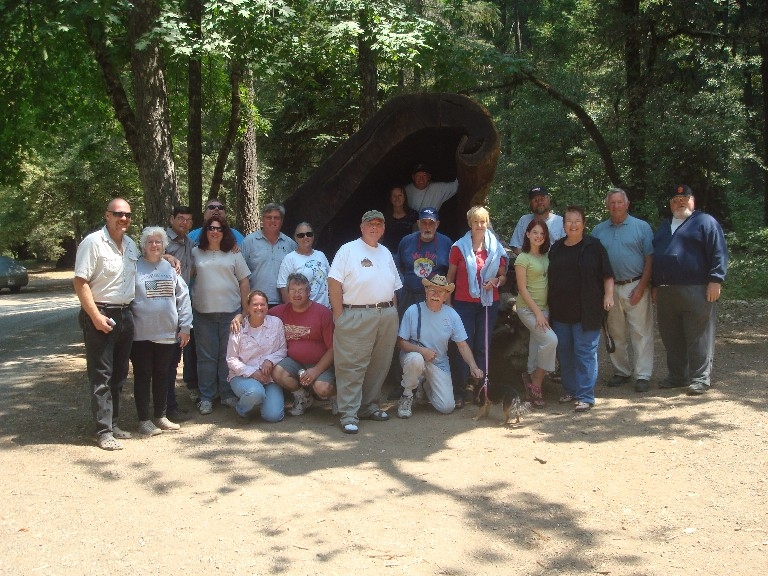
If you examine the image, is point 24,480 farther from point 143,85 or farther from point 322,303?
point 143,85

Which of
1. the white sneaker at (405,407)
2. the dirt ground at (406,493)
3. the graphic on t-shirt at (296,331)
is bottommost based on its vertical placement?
the dirt ground at (406,493)

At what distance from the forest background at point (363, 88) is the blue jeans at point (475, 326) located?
11.2ft

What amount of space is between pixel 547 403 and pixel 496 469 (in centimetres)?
188

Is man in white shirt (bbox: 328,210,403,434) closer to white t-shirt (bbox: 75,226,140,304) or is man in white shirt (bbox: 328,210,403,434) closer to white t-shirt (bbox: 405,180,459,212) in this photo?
white t-shirt (bbox: 75,226,140,304)

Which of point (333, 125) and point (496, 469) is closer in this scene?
point (496, 469)

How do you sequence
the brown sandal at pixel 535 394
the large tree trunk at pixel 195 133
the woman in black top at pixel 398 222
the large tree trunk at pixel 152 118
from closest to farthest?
1. the brown sandal at pixel 535 394
2. the woman in black top at pixel 398 222
3. the large tree trunk at pixel 152 118
4. the large tree trunk at pixel 195 133

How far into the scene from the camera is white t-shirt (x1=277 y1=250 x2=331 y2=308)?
21.4ft

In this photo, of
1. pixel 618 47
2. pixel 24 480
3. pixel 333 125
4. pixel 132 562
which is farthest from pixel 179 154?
pixel 132 562

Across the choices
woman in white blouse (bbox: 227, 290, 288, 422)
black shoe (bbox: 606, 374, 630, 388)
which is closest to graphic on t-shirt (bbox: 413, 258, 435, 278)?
woman in white blouse (bbox: 227, 290, 288, 422)

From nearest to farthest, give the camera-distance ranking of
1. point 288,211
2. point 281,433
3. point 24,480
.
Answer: point 24,480, point 281,433, point 288,211

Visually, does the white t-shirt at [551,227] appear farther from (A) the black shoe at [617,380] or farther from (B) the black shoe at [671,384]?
(B) the black shoe at [671,384]

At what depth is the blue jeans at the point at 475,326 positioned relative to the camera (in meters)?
6.59

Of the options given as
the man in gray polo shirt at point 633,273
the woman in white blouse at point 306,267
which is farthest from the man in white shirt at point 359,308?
the man in gray polo shirt at point 633,273

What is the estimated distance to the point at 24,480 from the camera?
4883 mm
